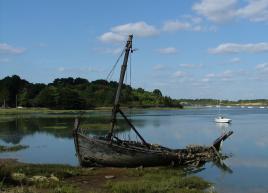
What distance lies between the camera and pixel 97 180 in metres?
27.9

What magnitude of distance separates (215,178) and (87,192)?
1184 centimetres

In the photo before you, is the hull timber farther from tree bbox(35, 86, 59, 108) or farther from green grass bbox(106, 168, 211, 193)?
tree bbox(35, 86, 59, 108)

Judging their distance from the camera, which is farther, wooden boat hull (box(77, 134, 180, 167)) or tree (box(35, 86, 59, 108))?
tree (box(35, 86, 59, 108))

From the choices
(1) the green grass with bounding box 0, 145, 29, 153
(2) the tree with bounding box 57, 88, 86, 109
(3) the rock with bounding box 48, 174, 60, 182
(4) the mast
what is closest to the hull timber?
(4) the mast

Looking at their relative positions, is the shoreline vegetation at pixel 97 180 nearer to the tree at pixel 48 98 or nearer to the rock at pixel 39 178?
the rock at pixel 39 178

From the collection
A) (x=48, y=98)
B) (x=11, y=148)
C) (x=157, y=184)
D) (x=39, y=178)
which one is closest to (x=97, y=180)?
(x=39, y=178)

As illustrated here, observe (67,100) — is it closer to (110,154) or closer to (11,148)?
(11,148)

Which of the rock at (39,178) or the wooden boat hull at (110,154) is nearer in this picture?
the rock at (39,178)

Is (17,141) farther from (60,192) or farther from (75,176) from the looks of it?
(60,192)

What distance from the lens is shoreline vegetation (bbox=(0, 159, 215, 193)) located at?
23094 millimetres

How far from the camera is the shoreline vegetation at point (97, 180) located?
23.1 m

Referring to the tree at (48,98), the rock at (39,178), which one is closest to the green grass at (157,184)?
the rock at (39,178)

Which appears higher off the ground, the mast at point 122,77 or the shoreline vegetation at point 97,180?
the mast at point 122,77

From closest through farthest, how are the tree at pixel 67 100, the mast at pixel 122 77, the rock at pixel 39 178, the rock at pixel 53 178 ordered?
the rock at pixel 39 178 < the rock at pixel 53 178 < the mast at pixel 122 77 < the tree at pixel 67 100
